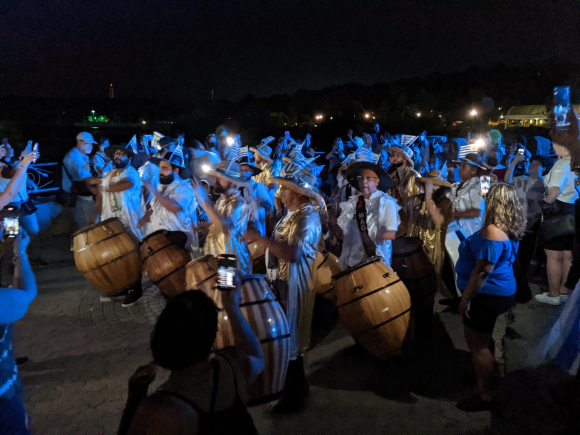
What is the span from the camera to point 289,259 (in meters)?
3.45

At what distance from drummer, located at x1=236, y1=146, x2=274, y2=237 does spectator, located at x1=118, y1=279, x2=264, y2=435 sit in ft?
12.0

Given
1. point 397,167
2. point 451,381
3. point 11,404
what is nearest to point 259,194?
point 397,167

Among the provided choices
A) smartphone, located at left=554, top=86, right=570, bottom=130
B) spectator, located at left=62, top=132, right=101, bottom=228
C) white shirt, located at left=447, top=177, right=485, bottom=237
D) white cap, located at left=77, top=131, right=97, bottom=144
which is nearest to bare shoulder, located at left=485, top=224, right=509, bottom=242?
smartphone, located at left=554, top=86, right=570, bottom=130

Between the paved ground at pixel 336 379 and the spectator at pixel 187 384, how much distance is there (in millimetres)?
1855

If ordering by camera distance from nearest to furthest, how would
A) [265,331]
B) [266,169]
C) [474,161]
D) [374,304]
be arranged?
[265,331] < [374,304] < [474,161] < [266,169]

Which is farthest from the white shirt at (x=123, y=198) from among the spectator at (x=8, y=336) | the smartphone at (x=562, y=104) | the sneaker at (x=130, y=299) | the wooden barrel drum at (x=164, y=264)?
the smartphone at (x=562, y=104)

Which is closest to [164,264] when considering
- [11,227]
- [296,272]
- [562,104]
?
[296,272]

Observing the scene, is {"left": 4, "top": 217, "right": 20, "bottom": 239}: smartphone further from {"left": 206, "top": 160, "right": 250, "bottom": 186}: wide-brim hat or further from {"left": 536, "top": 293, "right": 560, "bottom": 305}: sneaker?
{"left": 536, "top": 293, "right": 560, "bottom": 305}: sneaker

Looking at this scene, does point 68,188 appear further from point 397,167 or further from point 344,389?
point 344,389

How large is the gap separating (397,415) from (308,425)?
765 millimetres

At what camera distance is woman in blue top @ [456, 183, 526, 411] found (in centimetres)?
350

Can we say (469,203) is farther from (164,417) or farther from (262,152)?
(164,417)

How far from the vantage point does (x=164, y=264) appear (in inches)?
195

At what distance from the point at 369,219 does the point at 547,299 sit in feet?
11.3
